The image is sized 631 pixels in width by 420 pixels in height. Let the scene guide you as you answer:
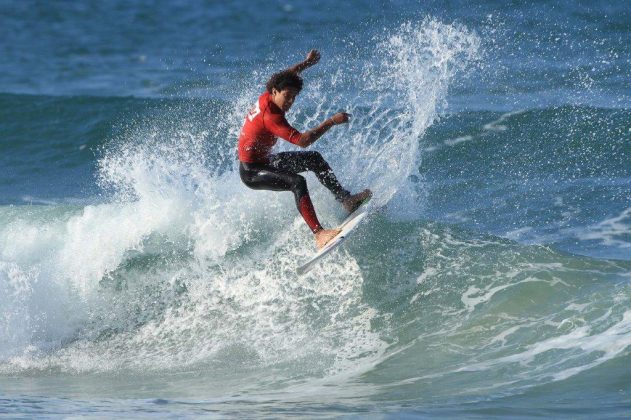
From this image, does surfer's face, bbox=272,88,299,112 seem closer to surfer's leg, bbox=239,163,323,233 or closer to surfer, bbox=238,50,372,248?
surfer, bbox=238,50,372,248

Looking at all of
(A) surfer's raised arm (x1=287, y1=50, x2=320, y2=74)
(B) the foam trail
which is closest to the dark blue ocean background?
(B) the foam trail

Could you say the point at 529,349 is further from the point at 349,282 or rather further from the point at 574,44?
the point at 574,44

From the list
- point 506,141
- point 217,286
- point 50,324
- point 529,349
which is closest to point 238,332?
point 217,286

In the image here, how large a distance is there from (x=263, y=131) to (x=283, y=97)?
43cm

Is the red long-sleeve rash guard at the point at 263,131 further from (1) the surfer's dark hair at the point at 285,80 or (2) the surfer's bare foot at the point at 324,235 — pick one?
(2) the surfer's bare foot at the point at 324,235

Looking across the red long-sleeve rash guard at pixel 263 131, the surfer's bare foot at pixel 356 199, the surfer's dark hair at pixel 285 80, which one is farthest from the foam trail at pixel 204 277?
the surfer's dark hair at pixel 285 80

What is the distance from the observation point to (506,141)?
13969 mm

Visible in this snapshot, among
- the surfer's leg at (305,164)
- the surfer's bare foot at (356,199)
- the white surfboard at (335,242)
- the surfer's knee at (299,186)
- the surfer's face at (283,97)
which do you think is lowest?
the white surfboard at (335,242)

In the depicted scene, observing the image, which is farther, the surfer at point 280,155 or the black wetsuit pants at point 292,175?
the black wetsuit pants at point 292,175

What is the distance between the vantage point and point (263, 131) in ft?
27.6

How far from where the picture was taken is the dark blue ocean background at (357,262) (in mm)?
7703

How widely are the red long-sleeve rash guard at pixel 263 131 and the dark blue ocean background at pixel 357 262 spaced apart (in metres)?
1.40

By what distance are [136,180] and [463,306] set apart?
13.3 feet

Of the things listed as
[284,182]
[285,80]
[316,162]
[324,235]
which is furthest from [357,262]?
[285,80]
